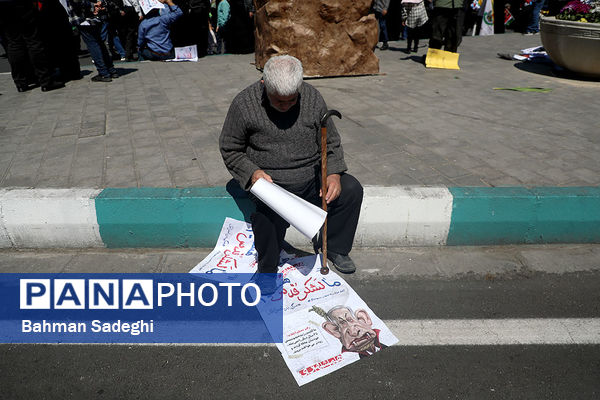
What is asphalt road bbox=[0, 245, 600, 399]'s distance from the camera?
2129 mm

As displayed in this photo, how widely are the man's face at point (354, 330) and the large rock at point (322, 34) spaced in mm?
5629

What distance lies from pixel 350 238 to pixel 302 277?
16.5 inches

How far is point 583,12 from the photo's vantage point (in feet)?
22.7

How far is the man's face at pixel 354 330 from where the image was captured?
2408 mm

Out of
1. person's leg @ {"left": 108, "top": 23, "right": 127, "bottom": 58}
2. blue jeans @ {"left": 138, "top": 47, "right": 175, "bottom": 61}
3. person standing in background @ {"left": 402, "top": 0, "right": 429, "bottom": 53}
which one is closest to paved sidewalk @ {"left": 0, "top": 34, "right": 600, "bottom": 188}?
blue jeans @ {"left": 138, "top": 47, "right": 175, "bottom": 61}

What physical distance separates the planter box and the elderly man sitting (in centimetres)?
581

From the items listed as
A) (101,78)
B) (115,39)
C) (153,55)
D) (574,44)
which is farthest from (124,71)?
(574,44)

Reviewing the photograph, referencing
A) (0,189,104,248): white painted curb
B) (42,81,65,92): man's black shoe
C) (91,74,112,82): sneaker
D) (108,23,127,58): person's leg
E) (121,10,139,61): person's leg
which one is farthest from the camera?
(108,23,127,58): person's leg

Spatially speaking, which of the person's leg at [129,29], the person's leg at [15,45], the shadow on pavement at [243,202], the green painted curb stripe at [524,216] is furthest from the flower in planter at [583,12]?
the person's leg at [129,29]

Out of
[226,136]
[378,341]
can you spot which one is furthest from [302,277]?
[226,136]

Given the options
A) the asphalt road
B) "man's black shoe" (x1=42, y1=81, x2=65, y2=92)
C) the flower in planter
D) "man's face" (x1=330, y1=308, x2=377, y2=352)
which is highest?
the flower in planter

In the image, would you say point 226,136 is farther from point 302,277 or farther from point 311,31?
point 311,31

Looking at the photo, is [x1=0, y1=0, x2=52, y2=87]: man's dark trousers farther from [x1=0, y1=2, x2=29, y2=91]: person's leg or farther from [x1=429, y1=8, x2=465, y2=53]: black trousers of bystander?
[x1=429, y1=8, x2=465, y2=53]: black trousers of bystander

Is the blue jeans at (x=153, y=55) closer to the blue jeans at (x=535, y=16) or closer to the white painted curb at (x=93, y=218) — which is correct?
the white painted curb at (x=93, y=218)
